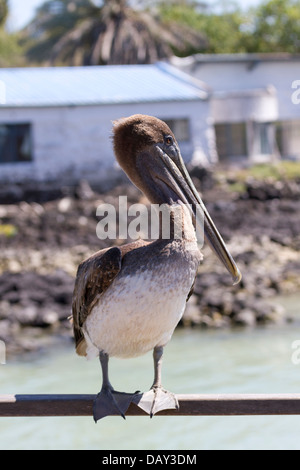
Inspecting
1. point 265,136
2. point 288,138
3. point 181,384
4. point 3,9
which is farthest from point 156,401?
point 3,9

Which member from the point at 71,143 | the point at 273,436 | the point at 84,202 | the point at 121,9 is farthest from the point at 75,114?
the point at 273,436

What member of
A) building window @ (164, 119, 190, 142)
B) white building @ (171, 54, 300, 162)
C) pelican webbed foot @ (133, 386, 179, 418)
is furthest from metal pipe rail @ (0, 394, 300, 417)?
white building @ (171, 54, 300, 162)

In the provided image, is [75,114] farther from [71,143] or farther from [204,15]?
[204,15]

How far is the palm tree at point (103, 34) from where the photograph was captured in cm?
3192

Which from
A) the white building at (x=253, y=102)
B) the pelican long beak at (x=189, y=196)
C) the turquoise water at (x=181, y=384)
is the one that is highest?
the white building at (x=253, y=102)

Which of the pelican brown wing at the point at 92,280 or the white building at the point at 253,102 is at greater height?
the white building at the point at 253,102

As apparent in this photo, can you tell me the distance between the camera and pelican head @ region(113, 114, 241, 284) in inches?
137

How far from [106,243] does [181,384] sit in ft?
21.8

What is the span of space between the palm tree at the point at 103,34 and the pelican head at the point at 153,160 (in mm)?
28637

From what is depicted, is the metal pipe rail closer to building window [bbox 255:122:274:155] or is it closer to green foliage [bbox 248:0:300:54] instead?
building window [bbox 255:122:274:155]

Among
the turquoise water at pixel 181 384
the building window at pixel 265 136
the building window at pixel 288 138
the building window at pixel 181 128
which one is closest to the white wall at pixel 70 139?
the building window at pixel 181 128

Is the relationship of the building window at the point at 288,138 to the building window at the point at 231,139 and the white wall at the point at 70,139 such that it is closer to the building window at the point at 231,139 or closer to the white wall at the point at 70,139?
the building window at the point at 231,139

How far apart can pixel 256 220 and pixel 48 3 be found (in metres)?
19.8
